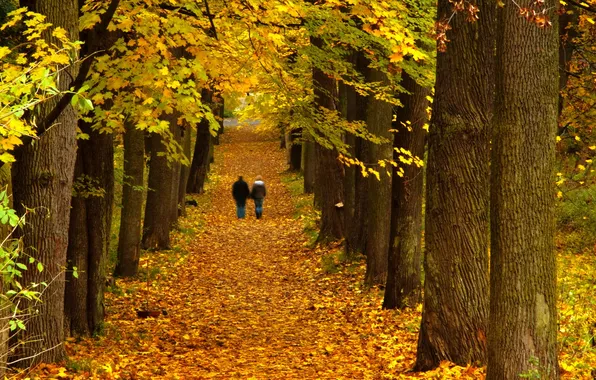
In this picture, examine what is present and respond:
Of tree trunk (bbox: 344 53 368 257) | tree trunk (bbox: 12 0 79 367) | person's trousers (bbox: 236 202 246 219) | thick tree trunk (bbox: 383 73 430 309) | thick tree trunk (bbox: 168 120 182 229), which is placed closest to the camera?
tree trunk (bbox: 12 0 79 367)

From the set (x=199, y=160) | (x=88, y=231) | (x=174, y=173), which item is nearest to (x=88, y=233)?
(x=88, y=231)

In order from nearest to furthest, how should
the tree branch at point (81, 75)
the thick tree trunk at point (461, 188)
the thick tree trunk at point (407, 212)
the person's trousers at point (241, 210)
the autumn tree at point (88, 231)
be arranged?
the tree branch at point (81, 75)
the thick tree trunk at point (461, 188)
the autumn tree at point (88, 231)
the thick tree trunk at point (407, 212)
the person's trousers at point (241, 210)

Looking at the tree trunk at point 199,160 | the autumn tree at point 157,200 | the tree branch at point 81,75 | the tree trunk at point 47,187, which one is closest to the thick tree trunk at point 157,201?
the autumn tree at point 157,200

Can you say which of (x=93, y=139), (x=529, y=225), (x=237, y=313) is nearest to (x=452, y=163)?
(x=529, y=225)

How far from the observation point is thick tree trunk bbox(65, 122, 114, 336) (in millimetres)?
10297

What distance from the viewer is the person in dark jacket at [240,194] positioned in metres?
27.9

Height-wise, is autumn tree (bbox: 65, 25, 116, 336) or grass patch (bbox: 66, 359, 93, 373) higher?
autumn tree (bbox: 65, 25, 116, 336)

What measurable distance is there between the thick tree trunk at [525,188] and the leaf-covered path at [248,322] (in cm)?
169

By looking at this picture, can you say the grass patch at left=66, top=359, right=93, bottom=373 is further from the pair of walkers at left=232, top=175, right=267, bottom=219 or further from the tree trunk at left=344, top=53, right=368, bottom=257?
the pair of walkers at left=232, top=175, right=267, bottom=219

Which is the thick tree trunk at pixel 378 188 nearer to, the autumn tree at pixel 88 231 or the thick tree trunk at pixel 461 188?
the autumn tree at pixel 88 231

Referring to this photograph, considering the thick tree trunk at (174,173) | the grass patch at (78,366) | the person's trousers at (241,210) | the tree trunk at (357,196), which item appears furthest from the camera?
the person's trousers at (241,210)

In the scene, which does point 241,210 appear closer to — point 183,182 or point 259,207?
point 259,207

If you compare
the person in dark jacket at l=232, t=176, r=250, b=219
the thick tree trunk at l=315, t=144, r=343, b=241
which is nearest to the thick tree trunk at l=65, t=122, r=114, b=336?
the thick tree trunk at l=315, t=144, r=343, b=241

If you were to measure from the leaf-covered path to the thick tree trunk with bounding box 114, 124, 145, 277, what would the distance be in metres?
0.62
